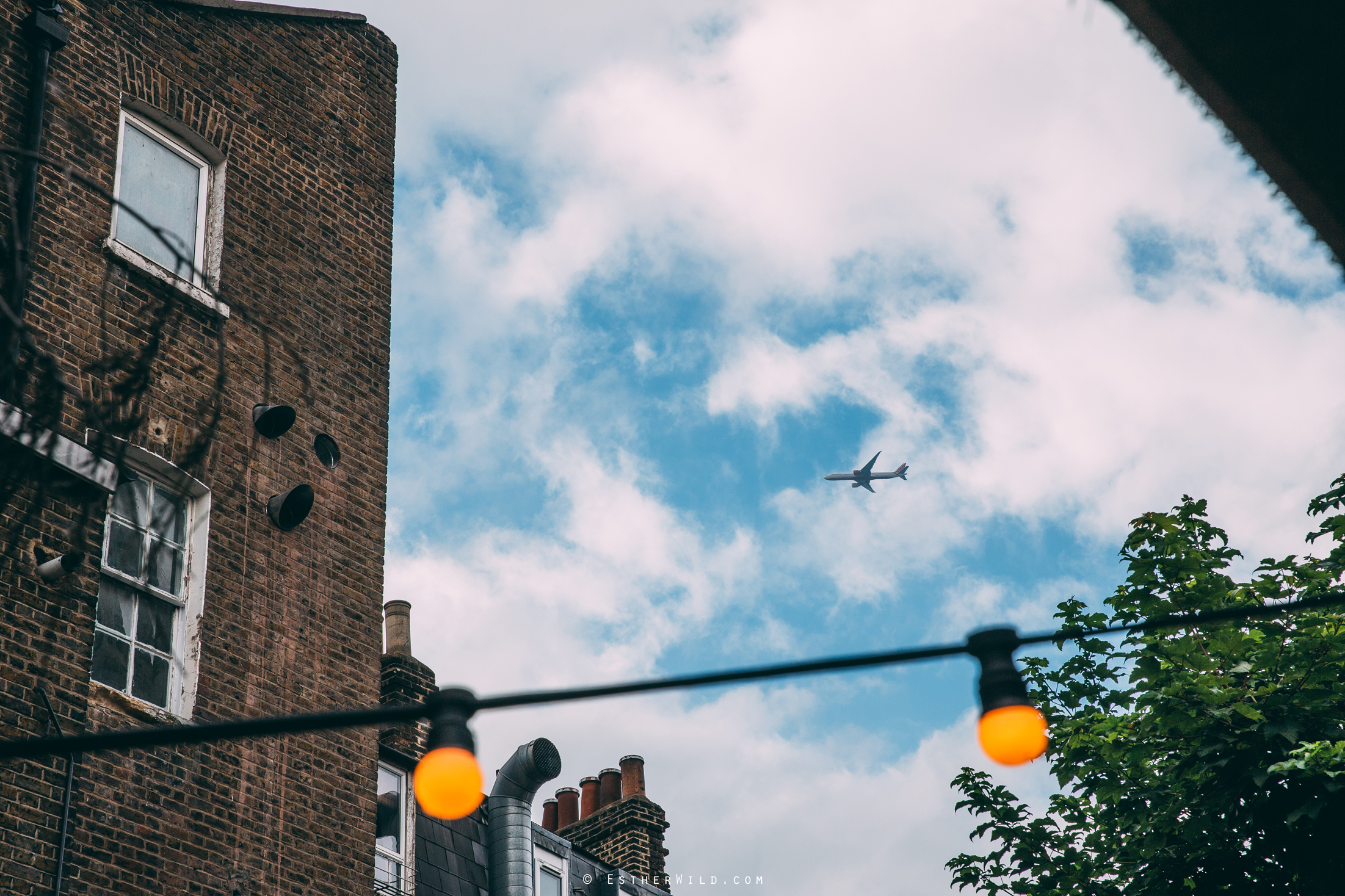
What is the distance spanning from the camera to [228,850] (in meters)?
9.89

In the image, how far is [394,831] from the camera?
14.8 meters

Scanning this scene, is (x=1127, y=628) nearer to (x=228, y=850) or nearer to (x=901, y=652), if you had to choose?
(x=901, y=652)

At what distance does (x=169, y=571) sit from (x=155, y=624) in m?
0.46

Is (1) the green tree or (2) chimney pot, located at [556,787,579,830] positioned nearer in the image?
(1) the green tree

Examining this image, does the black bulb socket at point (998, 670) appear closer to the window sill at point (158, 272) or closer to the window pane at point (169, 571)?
the window pane at point (169, 571)

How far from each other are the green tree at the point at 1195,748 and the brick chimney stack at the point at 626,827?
9.93 m

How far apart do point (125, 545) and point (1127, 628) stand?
8032 millimetres

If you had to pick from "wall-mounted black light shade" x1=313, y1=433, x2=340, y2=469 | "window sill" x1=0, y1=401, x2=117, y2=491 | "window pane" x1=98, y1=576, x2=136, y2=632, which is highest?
"wall-mounted black light shade" x1=313, y1=433, x2=340, y2=469

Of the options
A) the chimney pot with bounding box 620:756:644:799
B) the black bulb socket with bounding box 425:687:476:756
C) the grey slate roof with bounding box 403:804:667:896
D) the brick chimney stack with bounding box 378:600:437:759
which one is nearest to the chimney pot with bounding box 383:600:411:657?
the brick chimney stack with bounding box 378:600:437:759

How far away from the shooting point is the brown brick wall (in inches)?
363

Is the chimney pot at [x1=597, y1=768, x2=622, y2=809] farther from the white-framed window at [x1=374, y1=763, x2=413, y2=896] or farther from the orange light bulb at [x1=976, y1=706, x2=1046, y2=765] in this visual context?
the orange light bulb at [x1=976, y1=706, x2=1046, y2=765]

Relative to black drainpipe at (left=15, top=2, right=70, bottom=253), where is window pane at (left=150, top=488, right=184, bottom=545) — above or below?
below

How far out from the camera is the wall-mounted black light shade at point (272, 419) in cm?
1146

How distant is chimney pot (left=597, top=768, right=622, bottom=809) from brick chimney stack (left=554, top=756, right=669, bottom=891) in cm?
1
